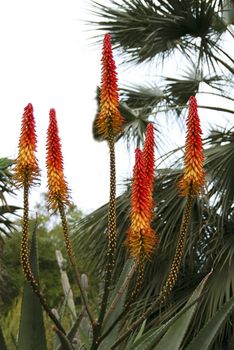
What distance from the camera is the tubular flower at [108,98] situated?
2.11 meters

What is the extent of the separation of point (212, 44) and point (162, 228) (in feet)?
7.24

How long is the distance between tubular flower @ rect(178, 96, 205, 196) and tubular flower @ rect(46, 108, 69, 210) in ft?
1.18

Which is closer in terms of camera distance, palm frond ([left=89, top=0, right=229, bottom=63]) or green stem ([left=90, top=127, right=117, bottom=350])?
green stem ([left=90, top=127, right=117, bottom=350])

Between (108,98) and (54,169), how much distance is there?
272mm

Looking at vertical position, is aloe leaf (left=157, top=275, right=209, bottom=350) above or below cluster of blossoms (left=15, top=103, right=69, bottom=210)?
below

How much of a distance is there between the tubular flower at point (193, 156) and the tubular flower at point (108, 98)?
0.22m

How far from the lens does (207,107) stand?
24.1 ft

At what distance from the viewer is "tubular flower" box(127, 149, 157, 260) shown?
204cm

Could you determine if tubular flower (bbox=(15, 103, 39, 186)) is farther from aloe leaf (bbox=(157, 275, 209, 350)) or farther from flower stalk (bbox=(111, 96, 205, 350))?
aloe leaf (bbox=(157, 275, 209, 350))

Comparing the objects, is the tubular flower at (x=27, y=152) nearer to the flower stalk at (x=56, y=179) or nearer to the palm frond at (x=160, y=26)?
the flower stalk at (x=56, y=179)

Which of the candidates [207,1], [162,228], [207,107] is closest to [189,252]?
[162,228]

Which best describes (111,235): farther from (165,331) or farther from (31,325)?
(31,325)

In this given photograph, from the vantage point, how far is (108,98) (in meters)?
2.14

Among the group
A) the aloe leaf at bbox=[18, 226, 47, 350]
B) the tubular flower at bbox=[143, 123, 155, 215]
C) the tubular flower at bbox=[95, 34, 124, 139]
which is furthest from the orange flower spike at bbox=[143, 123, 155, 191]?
the aloe leaf at bbox=[18, 226, 47, 350]
